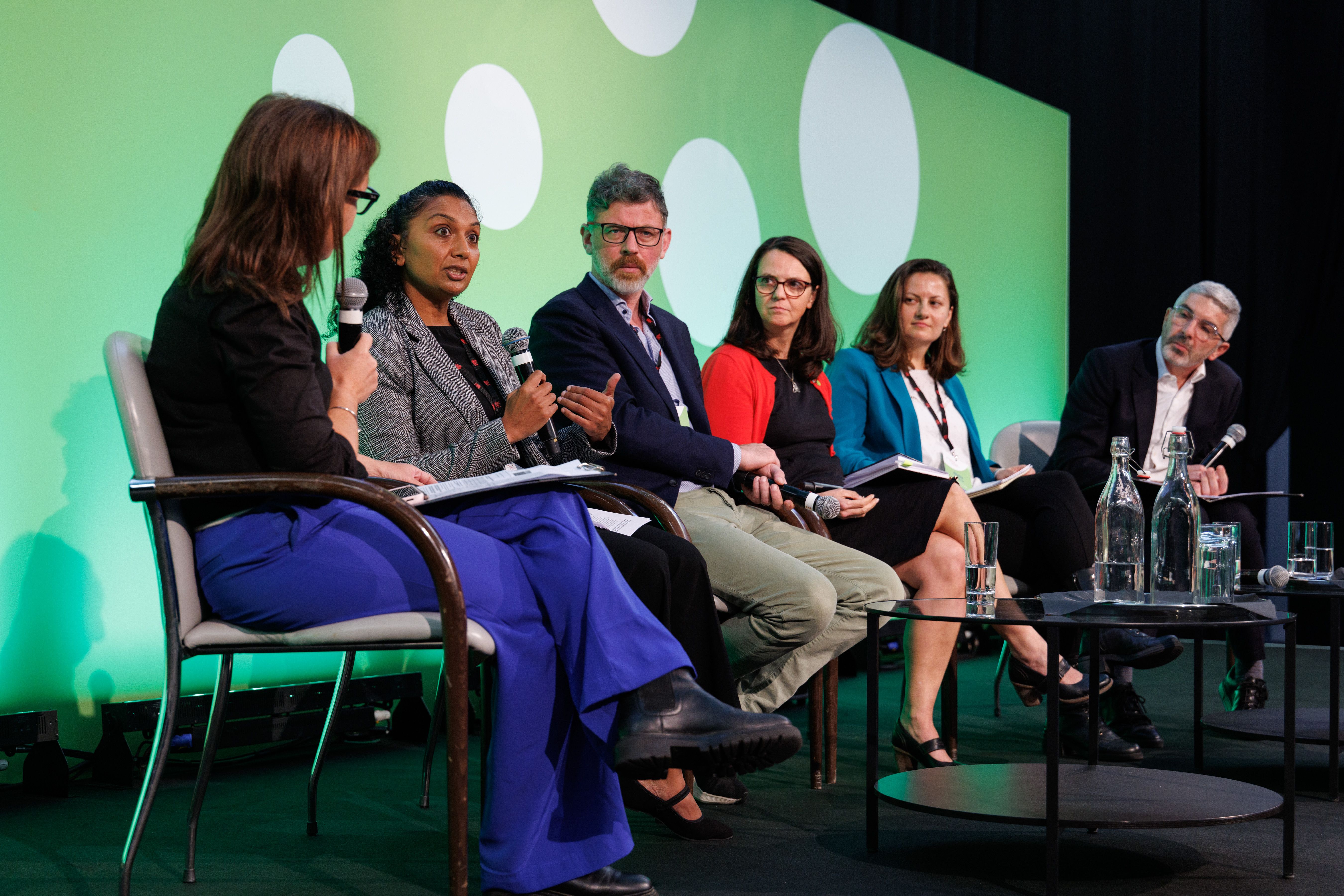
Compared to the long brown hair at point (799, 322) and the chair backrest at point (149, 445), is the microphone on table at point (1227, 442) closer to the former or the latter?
the long brown hair at point (799, 322)

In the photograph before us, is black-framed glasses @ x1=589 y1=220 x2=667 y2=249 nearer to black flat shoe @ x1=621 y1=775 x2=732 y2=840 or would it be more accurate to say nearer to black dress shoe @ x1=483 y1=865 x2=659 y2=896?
black flat shoe @ x1=621 y1=775 x2=732 y2=840

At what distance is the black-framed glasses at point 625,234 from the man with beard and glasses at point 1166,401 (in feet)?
5.52

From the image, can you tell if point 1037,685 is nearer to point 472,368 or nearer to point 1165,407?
point 1165,407

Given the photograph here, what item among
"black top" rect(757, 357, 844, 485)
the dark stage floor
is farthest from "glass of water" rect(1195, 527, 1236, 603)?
"black top" rect(757, 357, 844, 485)

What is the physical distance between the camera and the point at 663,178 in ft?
13.1

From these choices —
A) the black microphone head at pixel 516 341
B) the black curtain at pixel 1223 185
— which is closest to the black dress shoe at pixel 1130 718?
the black microphone head at pixel 516 341

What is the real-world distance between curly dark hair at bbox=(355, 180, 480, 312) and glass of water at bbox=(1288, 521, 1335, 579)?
2.09 metres

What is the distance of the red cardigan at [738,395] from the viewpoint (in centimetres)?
293

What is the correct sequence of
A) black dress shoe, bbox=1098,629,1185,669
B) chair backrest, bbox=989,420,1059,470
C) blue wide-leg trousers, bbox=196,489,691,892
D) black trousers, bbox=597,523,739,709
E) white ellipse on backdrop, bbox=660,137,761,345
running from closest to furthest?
blue wide-leg trousers, bbox=196,489,691,892 < black trousers, bbox=597,523,739,709 < black dress shoe, bbox=1098,629,1185,669 < white ellipse on backdrop, bbox=660,137,761,345 < chair backrest, bbox=989,420,1059,470

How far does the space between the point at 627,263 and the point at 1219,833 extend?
1619 millimetres

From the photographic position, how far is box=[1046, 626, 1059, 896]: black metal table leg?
1775 millimetres

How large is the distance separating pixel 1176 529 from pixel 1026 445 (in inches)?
77.6

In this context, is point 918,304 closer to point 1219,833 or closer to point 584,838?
point 1219,833

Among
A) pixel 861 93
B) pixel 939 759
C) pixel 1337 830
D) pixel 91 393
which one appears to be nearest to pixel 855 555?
pixel 939 759
